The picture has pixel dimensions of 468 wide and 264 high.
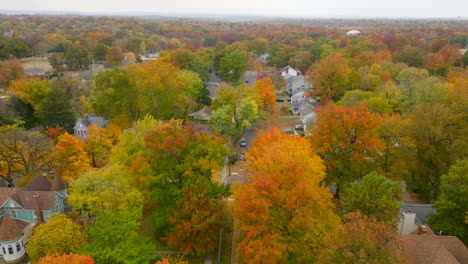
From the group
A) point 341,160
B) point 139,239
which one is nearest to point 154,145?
point 139,239

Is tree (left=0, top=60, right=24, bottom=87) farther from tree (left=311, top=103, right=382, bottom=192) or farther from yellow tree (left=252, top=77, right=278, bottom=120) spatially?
tree (left=311, top=103, right=382, bottom=192)

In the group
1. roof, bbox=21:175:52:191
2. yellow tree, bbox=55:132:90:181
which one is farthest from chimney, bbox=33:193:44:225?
yellow tree, bbox=55:132:90:181

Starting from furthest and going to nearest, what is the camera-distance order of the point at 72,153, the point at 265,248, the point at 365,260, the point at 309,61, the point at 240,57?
1. the point at 309,61
2. the point at 240,57
3. the point at 72,153
4. the point at 265,248
5. the point at 365,260

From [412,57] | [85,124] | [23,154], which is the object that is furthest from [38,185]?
[412,57]

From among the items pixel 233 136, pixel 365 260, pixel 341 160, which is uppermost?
pixel 365 260

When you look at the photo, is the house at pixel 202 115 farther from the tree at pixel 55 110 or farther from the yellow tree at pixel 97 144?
the yellow tree at pixel 97 144

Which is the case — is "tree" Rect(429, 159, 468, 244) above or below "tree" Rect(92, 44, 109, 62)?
below

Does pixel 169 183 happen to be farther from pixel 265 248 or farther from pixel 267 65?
pixel 267 65
